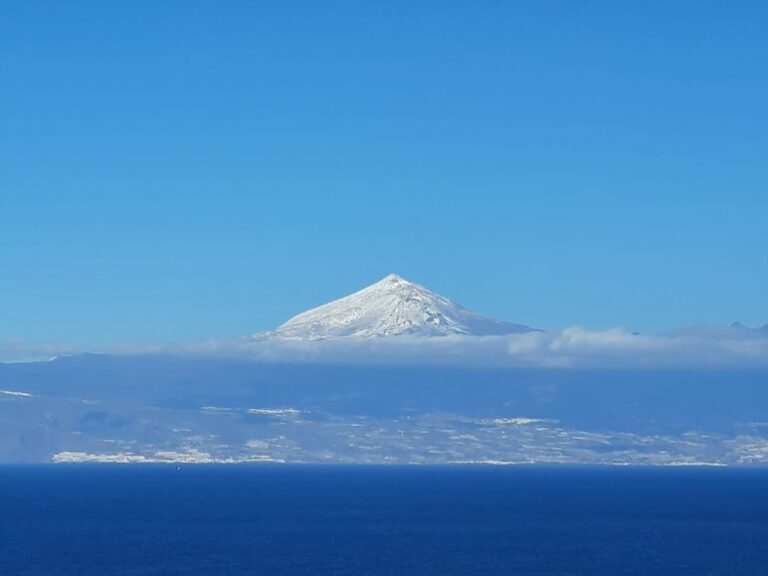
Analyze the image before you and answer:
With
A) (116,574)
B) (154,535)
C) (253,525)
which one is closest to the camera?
(116,574)

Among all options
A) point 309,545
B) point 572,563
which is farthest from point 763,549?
point 309,545

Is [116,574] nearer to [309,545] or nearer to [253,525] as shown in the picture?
[309,545]

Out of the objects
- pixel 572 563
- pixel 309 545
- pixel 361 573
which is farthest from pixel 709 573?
pixel 309 545

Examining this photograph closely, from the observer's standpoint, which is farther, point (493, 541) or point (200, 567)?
point (493, 541)

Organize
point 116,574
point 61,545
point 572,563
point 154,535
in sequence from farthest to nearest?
point 154,535 → point 61,545 → point 572,563 → point 116,574

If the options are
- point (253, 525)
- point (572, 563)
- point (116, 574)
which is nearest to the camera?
point (116, 574)

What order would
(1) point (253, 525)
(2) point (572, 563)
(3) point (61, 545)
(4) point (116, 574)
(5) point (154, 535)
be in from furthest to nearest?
(1) point (253, 525), (5) point (154, 535), (3) point (61, 545), (2) point (572, 563), (4) point (116, 574)

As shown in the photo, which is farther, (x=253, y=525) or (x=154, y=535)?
(x=253, y=525)

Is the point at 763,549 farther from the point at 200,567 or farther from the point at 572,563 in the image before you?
the point at 200,567

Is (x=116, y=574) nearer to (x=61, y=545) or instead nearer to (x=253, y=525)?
(x=61, y=545)
